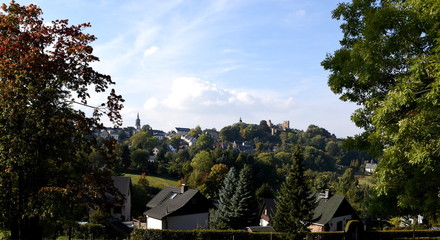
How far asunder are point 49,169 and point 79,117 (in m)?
1.61

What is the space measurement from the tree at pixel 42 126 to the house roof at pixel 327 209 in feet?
112

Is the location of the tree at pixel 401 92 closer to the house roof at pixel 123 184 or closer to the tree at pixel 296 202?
the tree at pixel 296 202

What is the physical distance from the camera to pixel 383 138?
9.32 metres

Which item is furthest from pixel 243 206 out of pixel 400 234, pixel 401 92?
pixel 401 92

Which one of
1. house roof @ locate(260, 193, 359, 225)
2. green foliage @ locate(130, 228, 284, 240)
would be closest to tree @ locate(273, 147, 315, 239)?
green foliage @ locate(130, 228, 284, 240)

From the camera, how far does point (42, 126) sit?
8227 millimetres

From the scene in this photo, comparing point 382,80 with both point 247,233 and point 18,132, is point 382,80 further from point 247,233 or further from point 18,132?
point 247,233

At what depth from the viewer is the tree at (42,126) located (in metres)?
8.20

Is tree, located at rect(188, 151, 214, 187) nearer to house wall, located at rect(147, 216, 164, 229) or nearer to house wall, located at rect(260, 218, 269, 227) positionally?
house wall, located at rect(260, 218, 269, 227)

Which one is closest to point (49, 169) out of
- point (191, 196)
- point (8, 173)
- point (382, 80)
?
point (8, 173)

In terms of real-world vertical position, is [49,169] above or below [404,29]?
below

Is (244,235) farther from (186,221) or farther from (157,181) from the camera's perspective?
(157,181)

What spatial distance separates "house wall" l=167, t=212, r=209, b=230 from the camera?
37.9 meters

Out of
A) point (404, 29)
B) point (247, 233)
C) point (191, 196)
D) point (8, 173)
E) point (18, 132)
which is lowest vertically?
point (247, 233)
